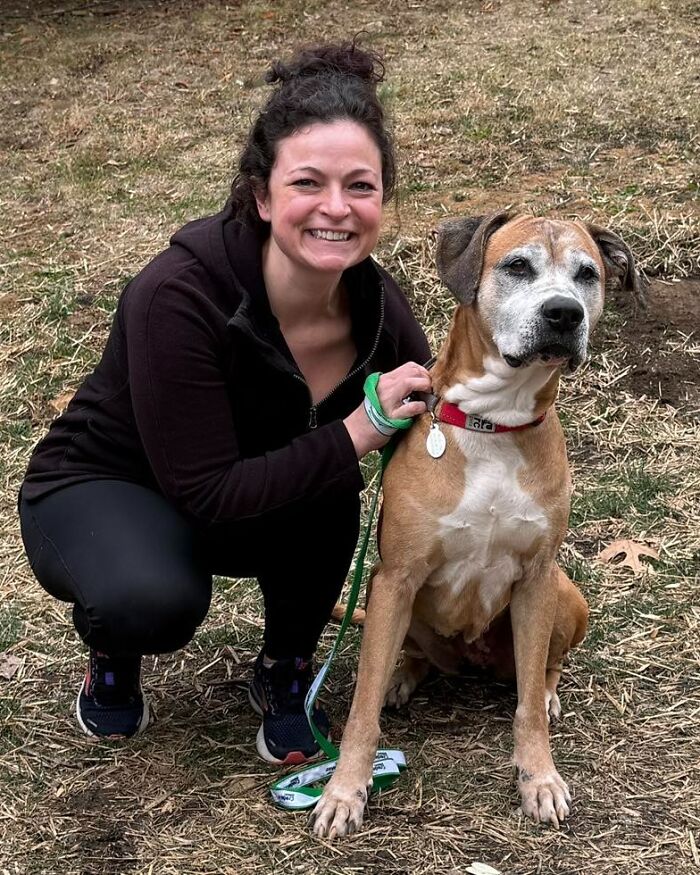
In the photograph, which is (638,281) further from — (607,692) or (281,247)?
(607,692)

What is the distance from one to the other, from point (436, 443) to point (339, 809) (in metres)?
1.03

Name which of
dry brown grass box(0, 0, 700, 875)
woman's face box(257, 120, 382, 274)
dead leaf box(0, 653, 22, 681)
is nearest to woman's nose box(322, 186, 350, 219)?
woman's face box(257, 120, 382, 274)

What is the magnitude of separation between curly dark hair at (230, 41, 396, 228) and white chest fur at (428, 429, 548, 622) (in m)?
0.83

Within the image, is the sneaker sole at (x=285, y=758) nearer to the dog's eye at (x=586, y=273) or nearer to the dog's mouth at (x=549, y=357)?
the dog's mouth at (x=549, y=357)

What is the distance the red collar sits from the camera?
3.26 metres

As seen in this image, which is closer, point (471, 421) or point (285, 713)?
point (471, 421)

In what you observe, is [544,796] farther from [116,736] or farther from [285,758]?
[116,736]

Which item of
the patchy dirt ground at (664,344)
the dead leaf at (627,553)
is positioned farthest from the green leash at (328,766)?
the patchy dirt ground at (664,344)

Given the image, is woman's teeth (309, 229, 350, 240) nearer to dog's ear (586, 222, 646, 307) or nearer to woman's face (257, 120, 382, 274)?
woman's face (257, 120, 382, 274)

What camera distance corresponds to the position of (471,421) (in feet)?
10.7

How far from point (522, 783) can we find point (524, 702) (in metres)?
0.22

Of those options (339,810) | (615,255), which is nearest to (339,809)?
(339,810)

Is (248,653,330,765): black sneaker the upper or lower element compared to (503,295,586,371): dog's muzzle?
lower

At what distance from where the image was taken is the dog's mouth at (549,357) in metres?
3.07
